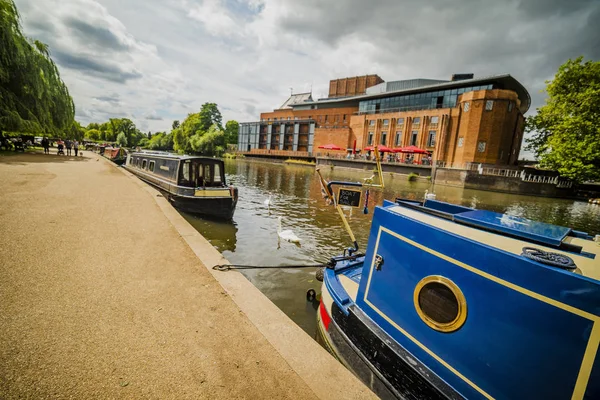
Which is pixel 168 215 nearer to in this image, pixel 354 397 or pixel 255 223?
pixel 255 223

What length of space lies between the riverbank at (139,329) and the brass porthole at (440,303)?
992mm

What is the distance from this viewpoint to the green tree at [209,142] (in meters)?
59.1

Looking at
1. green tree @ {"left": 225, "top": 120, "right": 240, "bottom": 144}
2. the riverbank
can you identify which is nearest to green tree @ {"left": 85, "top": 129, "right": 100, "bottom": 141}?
green tree @ {"left": 225, "top": 120, "right": 240, "bottom": 144}

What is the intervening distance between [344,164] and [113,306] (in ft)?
149

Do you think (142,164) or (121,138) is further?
(121,138)

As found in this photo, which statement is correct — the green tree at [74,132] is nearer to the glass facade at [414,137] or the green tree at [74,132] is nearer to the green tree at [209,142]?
the green tree at [209,142]

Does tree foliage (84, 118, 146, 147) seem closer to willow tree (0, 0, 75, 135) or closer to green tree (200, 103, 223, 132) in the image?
green tree (200, 103, 223, 132)

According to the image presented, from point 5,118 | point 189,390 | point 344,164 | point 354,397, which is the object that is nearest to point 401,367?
point 354,397

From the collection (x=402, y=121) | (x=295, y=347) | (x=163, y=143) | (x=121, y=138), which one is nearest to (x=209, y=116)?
(x=163, y=143)

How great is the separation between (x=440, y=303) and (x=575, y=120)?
3264cm

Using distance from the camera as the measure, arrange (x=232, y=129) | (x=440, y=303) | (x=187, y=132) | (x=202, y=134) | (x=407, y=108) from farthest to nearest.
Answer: (x=232, y=129), (x=187, y=132), (x=202, y=134), (x=407, y=108), (x=440, y=303)

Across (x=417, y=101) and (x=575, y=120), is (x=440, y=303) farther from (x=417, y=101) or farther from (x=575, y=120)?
(x=417, y=101)

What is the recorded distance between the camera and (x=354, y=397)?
92.7 inches

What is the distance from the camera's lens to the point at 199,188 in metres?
10.6
